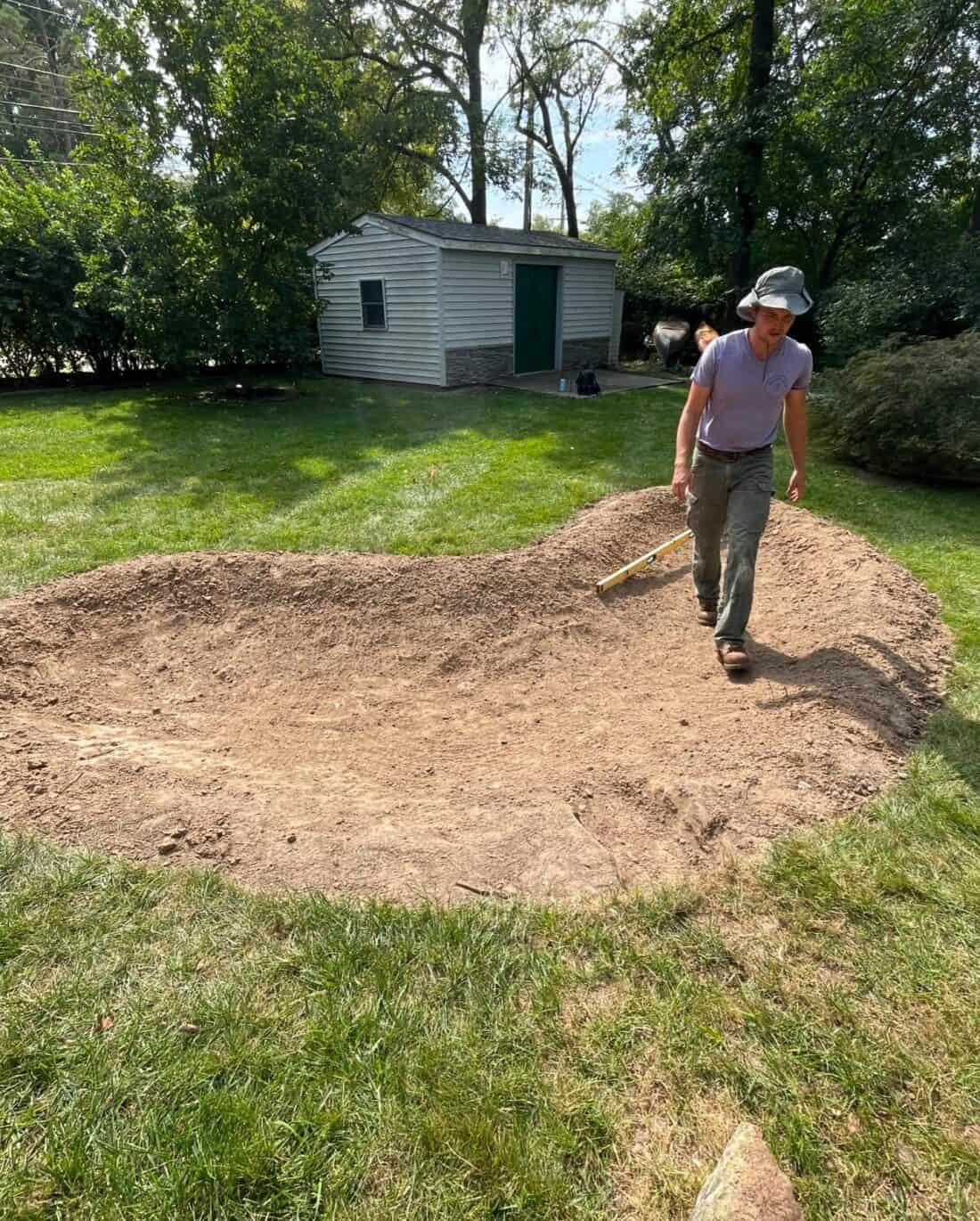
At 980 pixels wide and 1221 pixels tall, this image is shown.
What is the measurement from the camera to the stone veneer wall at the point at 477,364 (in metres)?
13.4

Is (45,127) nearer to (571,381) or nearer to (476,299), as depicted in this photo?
(476,299)

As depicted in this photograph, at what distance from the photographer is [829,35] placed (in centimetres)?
1416

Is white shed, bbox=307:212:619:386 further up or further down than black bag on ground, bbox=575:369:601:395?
further up

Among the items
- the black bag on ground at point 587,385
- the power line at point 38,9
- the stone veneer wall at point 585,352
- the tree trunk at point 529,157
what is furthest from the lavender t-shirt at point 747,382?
the power line at point 38,9

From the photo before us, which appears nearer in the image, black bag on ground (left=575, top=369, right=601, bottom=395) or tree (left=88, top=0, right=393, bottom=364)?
tree (left=88, top=0, right=393, bottom=364)

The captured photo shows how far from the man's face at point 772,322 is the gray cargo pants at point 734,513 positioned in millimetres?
646

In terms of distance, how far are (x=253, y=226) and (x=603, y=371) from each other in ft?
28.3

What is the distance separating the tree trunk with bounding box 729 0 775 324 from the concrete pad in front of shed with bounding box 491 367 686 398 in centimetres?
259

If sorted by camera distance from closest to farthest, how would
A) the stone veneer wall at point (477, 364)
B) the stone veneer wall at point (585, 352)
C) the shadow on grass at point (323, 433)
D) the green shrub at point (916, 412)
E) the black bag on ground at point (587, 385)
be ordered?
the green shrub at point (916, 412) → the shadow on grass at point (323, 433) → the black bag on ground at point (587, 385) → the stone veneer wall at point (477, 364) → the stone veneer wall at point (585, 352)

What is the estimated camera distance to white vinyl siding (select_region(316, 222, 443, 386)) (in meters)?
12.9

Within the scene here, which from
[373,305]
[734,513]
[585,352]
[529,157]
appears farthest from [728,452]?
[529,157]

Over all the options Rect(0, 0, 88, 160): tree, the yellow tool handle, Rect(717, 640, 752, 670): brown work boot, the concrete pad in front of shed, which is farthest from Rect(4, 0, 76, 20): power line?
Rect(717, 640, 752, 670): brown work boot

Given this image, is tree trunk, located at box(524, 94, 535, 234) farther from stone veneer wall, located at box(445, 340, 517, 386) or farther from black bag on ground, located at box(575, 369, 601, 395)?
black bag on ground, located at box(575, 369, 601, 395)

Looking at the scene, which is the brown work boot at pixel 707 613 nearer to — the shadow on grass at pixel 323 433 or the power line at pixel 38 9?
the shadow on grass at pixel 323 433
